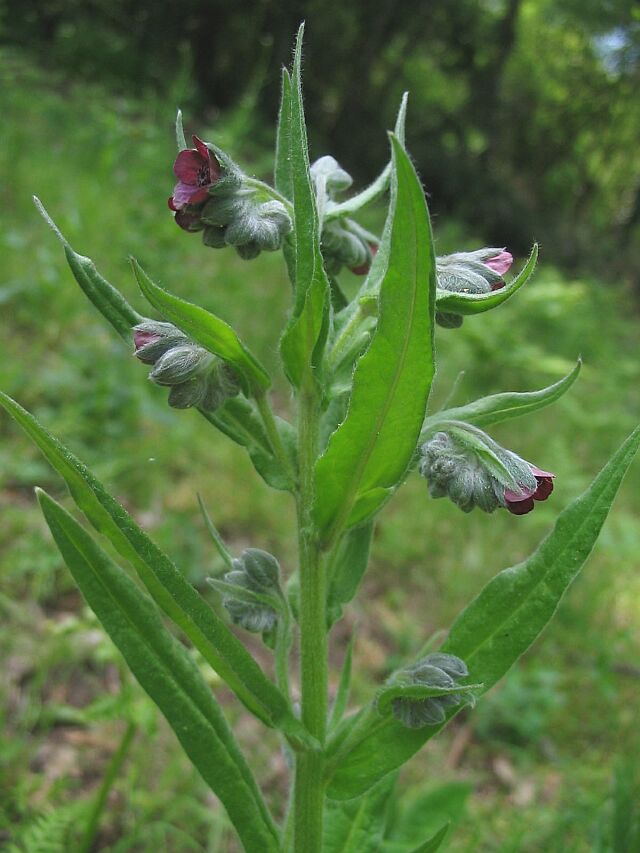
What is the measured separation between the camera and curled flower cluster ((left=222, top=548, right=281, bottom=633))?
1.42 m

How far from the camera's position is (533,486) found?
48.2 inches

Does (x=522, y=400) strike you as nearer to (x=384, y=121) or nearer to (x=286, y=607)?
(x=286, y=607)

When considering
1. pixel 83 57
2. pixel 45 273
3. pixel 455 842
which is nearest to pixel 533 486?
pixel 455 842

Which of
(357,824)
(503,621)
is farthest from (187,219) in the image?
(357,824)

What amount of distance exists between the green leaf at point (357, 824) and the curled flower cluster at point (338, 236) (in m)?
1.00

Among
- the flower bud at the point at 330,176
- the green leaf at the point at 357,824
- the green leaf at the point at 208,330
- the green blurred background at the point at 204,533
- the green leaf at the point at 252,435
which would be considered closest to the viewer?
the green leaf at the point at 208,330

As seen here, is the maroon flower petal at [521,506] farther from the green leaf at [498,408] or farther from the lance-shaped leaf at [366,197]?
the lance-shaped leaf at [366,197]

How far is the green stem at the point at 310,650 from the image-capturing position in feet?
4.37

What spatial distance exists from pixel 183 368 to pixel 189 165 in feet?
1.00

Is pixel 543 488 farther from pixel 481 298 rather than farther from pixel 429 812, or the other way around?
pixel 429 812

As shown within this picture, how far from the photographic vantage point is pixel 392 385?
1.14 metres

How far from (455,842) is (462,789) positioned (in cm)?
61

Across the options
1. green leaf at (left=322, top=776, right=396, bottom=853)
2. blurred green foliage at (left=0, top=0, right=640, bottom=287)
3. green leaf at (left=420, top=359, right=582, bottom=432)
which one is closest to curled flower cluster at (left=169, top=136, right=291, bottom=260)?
green leaf at (left=420, top=359, right=582, bottom=432)

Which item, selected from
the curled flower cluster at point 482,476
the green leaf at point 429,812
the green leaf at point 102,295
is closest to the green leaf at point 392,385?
the curled flower cluster at point 482,476
